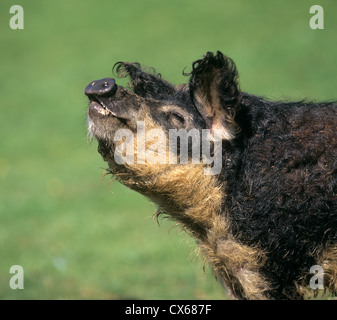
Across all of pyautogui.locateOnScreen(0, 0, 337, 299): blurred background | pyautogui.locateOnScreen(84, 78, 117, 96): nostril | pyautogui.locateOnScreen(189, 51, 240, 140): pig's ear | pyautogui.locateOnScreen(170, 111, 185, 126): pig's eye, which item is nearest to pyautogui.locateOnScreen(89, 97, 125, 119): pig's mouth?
pyautogui.locateOnScreen(84, 78, 117, 96): nostril

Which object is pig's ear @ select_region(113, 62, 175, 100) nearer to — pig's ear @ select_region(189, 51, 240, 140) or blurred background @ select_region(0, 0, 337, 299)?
pig's ear @ select_region(189, 51, 240, 140)

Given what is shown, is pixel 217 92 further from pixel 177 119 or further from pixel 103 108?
pixel 103 108

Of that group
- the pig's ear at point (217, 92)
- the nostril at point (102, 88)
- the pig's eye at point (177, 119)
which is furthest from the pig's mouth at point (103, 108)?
the pig's ear at point (217, 92)

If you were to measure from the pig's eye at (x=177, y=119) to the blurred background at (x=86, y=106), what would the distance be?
975 millimetres

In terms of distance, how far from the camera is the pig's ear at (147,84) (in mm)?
6875

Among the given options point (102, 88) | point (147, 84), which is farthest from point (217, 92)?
point (102, 88)

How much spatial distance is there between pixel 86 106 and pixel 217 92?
1.43m

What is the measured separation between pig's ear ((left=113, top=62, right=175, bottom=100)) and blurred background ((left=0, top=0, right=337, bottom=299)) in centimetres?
75

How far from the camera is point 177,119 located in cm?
645

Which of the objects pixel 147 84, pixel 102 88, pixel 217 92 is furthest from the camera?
pixel 147 84

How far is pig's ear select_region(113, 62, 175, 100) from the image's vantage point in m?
6.88

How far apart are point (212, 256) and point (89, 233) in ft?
23.7

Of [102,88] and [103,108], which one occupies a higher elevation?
[102,88]

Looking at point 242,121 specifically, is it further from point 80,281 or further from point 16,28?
point 16,28
